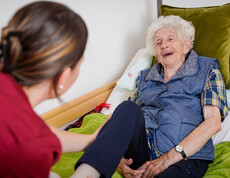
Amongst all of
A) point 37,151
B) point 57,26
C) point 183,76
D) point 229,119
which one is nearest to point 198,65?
point 183,76

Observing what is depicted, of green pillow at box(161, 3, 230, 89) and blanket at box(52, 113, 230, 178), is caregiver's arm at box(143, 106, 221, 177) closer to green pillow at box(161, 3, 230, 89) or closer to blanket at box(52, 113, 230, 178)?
blanket at box(52, 113, 230, 178)

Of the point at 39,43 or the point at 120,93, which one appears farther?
the point at 120,93

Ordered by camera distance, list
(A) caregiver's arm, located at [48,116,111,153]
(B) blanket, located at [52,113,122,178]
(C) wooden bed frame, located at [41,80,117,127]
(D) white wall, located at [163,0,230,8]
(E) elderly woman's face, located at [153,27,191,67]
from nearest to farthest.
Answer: (A) caregiver's arm, located at [48,116,111,153], (B) blanket, located at [52,113,122,178], (E) elderly woman's face, located at [153,27,191,67], (C) wooden bed frame, located at [41,80,117,127], (D) white wall, located at [163,0,230,8]

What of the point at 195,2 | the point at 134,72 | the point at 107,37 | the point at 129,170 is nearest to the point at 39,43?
the point at 129,170

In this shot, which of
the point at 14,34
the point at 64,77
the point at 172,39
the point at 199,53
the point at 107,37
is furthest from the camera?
the point at 107,37

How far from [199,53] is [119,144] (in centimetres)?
94

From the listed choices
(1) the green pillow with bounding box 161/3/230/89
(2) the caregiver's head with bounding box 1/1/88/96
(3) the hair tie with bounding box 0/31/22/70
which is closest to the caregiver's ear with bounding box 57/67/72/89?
(2) the caregiver's head with bounding box 1/1/88/96

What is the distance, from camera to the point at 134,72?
5.69 ft

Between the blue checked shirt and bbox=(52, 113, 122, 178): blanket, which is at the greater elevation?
the blue checked shirt

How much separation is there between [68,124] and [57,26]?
130cm

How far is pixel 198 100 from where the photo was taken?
4.11 feet

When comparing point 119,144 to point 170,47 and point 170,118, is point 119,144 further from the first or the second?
point 170,47

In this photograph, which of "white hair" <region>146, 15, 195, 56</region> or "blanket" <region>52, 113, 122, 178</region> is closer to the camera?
"blanket" <region>52, 113, 122, 178</region>

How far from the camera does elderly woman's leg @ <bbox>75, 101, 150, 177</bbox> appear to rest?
0.86 m
